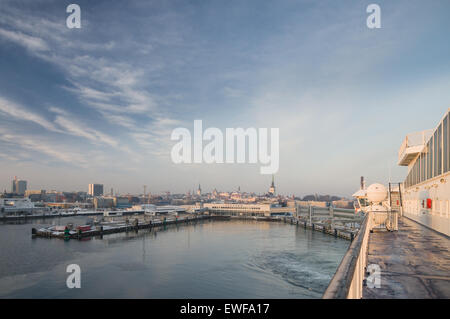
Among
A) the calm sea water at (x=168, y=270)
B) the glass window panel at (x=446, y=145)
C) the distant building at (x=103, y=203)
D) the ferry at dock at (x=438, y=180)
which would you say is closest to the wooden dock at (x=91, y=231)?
the calm sea water at (x=168, y=270)

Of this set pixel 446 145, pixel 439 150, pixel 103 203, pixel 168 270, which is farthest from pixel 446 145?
pixel 103 203

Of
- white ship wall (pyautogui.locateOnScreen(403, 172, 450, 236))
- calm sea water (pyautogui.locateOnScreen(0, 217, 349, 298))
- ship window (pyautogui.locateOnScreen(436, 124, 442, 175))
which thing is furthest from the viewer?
calm sea water (pyautogui.locateOnScreen(0, 217, 349, 298))

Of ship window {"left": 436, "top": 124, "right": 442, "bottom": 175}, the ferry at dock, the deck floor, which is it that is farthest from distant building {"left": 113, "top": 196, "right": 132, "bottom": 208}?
the deck floor

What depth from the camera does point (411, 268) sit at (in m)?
5.34

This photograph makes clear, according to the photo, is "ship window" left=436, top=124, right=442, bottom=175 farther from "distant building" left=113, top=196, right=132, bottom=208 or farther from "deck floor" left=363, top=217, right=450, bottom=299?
"distant building" left=113, top=196, right=132, bottom=208

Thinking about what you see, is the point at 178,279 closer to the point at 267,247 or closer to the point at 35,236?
the point at 267,247

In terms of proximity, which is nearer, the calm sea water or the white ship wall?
the white ship wall

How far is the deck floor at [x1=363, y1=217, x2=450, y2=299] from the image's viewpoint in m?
4.00

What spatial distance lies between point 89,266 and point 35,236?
22.4 metres

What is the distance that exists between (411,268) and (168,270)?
19.6 m

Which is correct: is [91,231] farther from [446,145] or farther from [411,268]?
[411,268]

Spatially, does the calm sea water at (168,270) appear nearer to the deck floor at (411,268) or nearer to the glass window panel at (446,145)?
the deck floor at (411,268)

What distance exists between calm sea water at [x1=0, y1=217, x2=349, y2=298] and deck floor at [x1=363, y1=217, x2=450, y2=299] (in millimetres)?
9376
